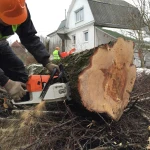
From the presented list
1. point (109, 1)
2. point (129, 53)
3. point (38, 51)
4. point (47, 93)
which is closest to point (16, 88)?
point (47, 93)

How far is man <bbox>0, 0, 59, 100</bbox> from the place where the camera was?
2.19 metres

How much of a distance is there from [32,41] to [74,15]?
21642 mm

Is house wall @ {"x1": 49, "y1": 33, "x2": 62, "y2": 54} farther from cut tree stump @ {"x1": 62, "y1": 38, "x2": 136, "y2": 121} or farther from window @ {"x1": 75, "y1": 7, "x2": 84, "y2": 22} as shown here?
cut tree stump @ {"x1": 62, "y1": 38, "x2": 136, "y2": 121}

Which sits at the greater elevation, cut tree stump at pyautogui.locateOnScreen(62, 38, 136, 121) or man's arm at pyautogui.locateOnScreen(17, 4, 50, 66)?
man's arm at pyautogui.locateOnScreen(17, 4, 50, 66)

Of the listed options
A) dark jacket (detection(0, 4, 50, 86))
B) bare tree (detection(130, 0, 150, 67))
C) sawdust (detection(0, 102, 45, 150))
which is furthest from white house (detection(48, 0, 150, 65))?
sawdust (detection(0, 102, 45, 150))

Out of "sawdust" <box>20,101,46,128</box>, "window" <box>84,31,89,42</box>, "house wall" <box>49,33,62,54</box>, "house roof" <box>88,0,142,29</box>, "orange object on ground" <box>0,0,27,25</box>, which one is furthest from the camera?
"house wall" <box>49,33,62,54</box>

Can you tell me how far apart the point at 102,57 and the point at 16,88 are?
922 millimetres

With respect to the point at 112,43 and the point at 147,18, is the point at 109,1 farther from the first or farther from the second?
the point at 112,43

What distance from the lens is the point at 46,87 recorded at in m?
2.25

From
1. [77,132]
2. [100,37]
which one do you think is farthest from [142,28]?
[77,132]

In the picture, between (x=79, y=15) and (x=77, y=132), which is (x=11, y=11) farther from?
(x=79, y=15)

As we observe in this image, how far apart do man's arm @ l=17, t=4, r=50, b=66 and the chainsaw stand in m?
0.43

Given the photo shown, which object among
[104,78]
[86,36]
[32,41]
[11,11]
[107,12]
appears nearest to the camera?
[11,11]

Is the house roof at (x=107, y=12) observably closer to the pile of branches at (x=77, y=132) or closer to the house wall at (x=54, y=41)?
the house wall at (x=54, y=41)
